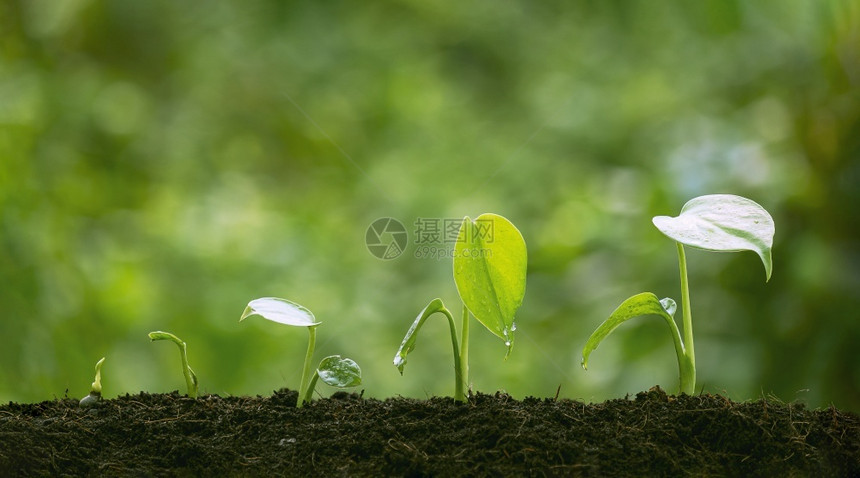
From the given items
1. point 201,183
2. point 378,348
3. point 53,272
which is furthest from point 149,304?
point 378,348

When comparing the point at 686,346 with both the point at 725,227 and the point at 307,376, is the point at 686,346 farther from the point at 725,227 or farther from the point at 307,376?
the point at 307,376

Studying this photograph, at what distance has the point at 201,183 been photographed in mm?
1694

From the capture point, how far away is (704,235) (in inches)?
24.2

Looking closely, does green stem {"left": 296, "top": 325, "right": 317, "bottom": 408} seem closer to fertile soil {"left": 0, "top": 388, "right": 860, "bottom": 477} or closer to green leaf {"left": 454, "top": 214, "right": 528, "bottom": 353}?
fertile soil {"left": 0, "top": 388, "right": 860, "bottom": 477}

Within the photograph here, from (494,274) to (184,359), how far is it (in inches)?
14.1

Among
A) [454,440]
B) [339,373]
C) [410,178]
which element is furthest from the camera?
[410,178]

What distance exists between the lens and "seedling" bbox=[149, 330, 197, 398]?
2.47 ft

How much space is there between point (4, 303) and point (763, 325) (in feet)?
4.64

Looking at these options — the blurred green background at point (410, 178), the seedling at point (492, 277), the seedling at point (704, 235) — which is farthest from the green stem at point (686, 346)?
the blurred green background at point (410, 178)

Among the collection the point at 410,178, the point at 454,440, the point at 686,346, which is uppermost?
the point at 410,178

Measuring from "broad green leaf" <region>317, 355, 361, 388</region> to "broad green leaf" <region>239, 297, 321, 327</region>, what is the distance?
0.05m

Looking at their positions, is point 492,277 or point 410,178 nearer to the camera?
point 492,277

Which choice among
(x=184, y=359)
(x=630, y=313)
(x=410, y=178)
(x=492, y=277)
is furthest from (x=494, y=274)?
(x=410, y=178)

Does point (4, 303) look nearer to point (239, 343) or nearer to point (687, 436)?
point (239, 343)
